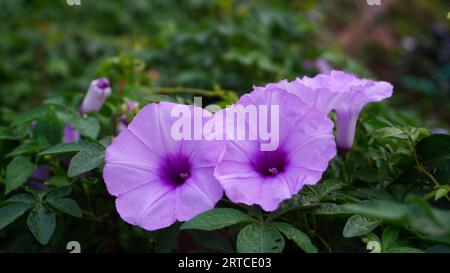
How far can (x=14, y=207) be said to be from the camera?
0.85 metres

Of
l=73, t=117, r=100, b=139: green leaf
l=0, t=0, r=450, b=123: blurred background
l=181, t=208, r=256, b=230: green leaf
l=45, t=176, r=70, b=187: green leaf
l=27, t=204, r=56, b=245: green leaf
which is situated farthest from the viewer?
l=0, t=0, r=450, b=123: blurred background

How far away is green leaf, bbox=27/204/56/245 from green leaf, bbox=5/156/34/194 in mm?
88

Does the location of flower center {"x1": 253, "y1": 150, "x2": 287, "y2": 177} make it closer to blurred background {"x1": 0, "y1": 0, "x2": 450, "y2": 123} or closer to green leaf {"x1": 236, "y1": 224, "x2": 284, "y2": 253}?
green leaf {"x1": 236, "y1": 224, "x2": 284, "y2": 253}

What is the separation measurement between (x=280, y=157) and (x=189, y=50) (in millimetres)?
1521

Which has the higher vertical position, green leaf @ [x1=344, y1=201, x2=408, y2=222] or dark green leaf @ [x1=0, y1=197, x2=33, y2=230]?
dark green leaf @ [x1=0, y1=197, x2=33, y2=230]

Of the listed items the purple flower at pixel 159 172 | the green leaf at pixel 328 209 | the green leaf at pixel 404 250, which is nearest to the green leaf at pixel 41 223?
the purple flower at pixel 159 172

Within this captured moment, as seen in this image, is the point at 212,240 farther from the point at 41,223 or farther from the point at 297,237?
the point at 41,223

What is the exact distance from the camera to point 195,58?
2176 mm

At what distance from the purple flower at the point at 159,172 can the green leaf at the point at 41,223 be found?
4.6 inches

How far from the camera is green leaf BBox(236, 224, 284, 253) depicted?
0.70 m

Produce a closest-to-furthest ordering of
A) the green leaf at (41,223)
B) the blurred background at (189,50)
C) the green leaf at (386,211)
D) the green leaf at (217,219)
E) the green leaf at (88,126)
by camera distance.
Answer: the green leaf at (386,211), the green leaf at (217,219), the green leaf at (41,223), the green leaf at (88,126), the blurred background at (189,50)

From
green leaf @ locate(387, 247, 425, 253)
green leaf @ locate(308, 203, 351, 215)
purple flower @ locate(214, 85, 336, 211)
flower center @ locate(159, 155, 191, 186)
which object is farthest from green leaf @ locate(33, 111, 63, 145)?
green leaf @ locate(387, 247, 425, 253)

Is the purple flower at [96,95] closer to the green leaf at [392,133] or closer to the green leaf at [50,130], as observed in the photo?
the green leaf at [50,130]

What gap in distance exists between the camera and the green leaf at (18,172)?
92 cm
